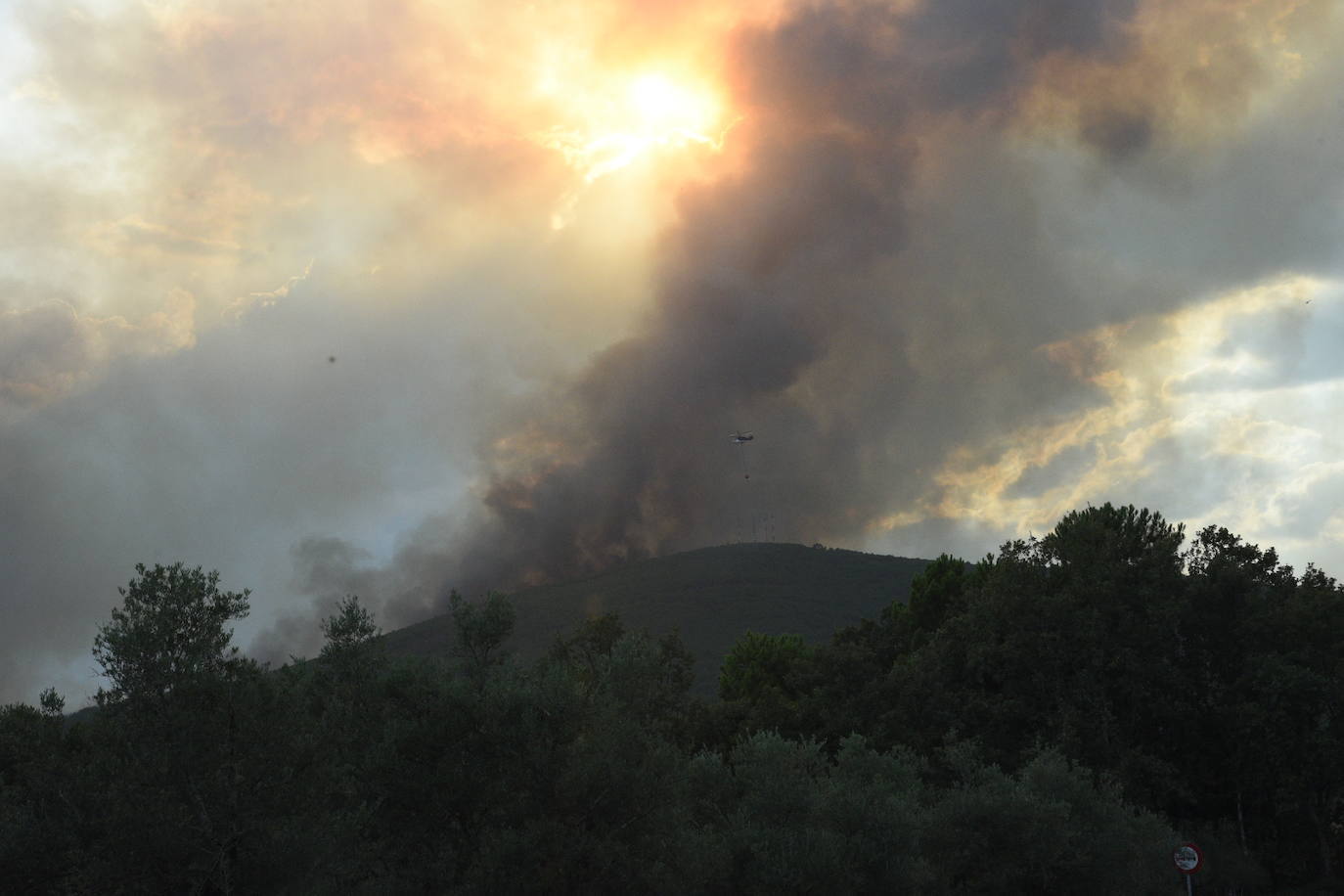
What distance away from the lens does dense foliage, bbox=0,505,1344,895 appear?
26328mm

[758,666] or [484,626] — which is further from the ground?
[758,666]

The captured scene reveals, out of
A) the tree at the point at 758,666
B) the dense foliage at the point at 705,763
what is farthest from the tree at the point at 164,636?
the tree at the point at 758,666

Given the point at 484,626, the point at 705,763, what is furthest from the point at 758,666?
the point at 484,626

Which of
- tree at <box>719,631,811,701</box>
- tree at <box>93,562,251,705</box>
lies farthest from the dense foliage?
tree at <box>719,631,811,701</box>

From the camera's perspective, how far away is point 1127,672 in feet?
215

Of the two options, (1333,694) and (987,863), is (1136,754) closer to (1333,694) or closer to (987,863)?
(1333,694)

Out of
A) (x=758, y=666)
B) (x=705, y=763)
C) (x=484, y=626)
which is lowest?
(x=705, y=763)

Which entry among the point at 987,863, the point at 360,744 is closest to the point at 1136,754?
the point at 987,863

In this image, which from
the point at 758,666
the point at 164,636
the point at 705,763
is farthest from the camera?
the point at 758,666

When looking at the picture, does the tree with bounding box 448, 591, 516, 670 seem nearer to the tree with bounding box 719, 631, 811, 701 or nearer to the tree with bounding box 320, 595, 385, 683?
the tree with bounding box 320, 595, 385, 683

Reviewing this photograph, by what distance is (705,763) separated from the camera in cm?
4291

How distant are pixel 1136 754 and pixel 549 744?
4394cm

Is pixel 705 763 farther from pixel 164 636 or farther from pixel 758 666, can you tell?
pixel 758 666

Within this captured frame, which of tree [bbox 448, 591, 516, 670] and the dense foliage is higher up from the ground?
tree [bbox 448, 591, 516, 670]
